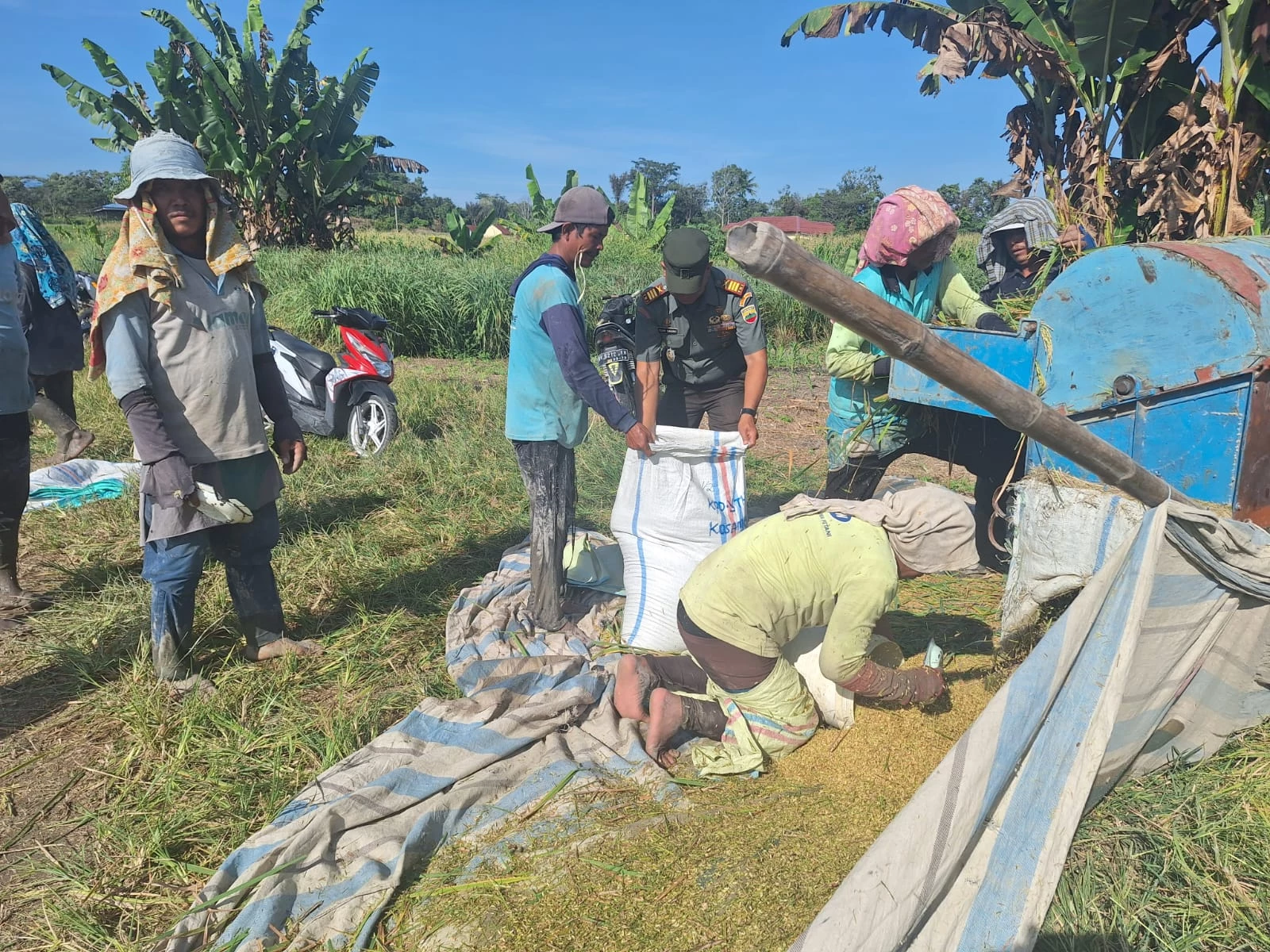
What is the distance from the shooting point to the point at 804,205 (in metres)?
48.0

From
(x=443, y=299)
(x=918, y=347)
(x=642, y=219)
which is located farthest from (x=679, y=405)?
(x=642, y=219)

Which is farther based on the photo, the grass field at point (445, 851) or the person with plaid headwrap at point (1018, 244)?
the person with plaid headwrap at point (1018, 244)

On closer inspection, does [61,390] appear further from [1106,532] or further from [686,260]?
[1106,532]

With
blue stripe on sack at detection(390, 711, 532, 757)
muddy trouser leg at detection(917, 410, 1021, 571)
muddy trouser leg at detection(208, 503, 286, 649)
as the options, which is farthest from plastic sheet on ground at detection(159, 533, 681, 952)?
muddy trouser leg at detection(917, 410, 1021, 571)

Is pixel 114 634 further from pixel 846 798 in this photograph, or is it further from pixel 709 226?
pixel 709 226

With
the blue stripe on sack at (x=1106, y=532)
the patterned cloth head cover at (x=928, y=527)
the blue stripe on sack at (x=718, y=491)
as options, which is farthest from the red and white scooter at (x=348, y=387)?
the blue stripe on sack at (x=1106, y=532)

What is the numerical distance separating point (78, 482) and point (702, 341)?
3848mm

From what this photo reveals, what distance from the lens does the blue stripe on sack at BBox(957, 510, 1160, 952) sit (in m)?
1.65

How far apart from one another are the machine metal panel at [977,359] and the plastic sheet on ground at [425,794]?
1.58 metres

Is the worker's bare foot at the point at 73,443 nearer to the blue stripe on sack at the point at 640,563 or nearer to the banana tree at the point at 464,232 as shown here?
the blue stripe on sack at the point at 640,563

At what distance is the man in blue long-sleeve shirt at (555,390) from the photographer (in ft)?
10.3

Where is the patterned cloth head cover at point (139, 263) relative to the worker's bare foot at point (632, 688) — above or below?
above

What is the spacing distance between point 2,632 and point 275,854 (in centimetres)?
208

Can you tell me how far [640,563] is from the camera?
3367 millimetres
